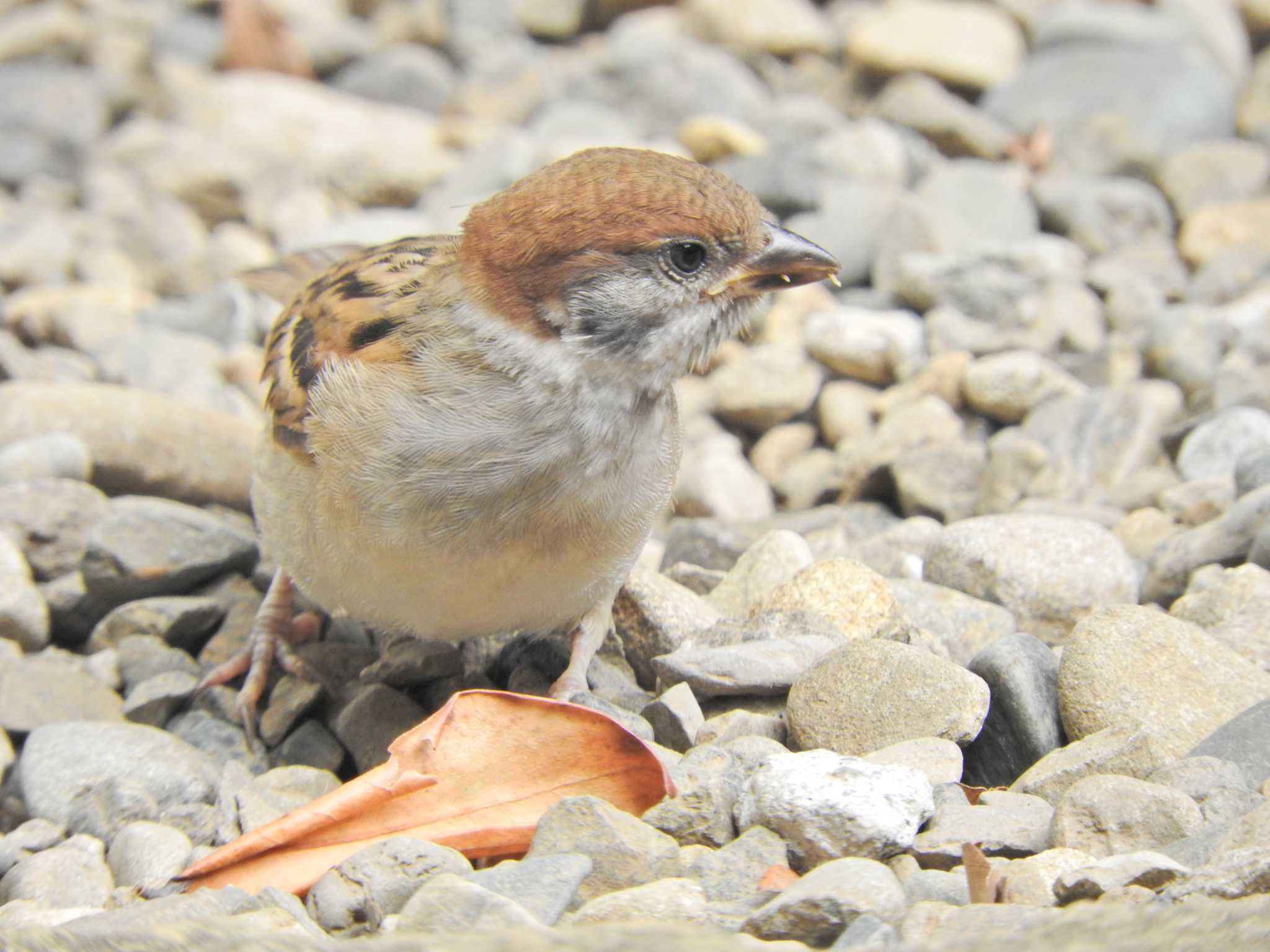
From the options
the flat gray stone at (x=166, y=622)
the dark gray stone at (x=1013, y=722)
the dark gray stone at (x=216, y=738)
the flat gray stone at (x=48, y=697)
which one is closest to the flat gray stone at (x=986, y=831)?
the dark gray stone at (x=1013, y=722)

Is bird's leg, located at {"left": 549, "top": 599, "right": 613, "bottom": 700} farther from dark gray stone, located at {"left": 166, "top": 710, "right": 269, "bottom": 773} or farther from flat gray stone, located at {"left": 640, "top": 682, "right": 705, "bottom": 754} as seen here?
dark gray stone, located at {"left": 166, "top": 710, "right": 269, "bottom": 773}

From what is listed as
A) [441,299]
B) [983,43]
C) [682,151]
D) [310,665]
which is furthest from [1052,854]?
[983,43]

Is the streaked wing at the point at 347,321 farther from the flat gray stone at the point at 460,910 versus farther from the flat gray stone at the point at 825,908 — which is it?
the flat gray stone at the point at 825,908

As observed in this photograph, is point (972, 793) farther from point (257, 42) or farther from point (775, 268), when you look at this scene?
point (257, 42)

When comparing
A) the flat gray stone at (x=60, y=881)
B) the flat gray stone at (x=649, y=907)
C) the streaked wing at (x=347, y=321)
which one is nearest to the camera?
the flat gray stone at (x=649, y=907)

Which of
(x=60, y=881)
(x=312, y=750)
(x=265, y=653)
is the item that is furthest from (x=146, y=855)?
(x=265, y=653)
